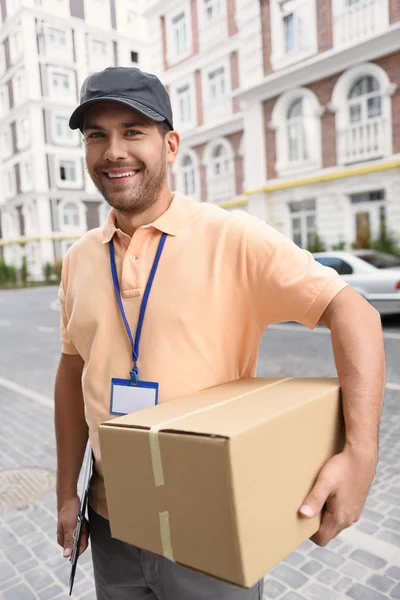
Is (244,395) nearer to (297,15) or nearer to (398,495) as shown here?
(398,495)

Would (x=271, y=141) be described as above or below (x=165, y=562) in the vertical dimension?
A: above

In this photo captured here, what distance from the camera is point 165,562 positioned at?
4.31 ft

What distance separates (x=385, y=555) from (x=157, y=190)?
2417mm

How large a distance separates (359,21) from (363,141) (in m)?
3.32

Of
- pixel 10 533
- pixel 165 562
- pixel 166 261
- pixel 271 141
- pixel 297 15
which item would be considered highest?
pixel 297 15

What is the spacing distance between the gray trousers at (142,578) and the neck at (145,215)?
82 centimetres

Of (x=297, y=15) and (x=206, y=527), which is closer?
(x=206, y=527)

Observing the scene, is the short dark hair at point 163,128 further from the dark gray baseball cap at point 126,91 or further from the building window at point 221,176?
the building window at point 221,176

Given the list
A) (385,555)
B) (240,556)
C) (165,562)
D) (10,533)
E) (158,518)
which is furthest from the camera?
(10,533)

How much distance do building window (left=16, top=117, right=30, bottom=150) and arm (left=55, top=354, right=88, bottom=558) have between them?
3441 cm

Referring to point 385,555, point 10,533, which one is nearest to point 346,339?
point 385,555

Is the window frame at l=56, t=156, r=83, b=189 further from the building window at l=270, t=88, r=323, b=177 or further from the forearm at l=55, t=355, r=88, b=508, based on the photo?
the forearm at l=55, t=355, r=88, b=508

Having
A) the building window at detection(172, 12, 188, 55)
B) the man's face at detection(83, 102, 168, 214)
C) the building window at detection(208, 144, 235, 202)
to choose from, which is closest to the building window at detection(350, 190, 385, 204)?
the building window at detection(208, 144, 235, 202)

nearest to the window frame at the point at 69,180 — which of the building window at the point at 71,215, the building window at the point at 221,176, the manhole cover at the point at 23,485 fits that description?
the building window at the point at 71,215
